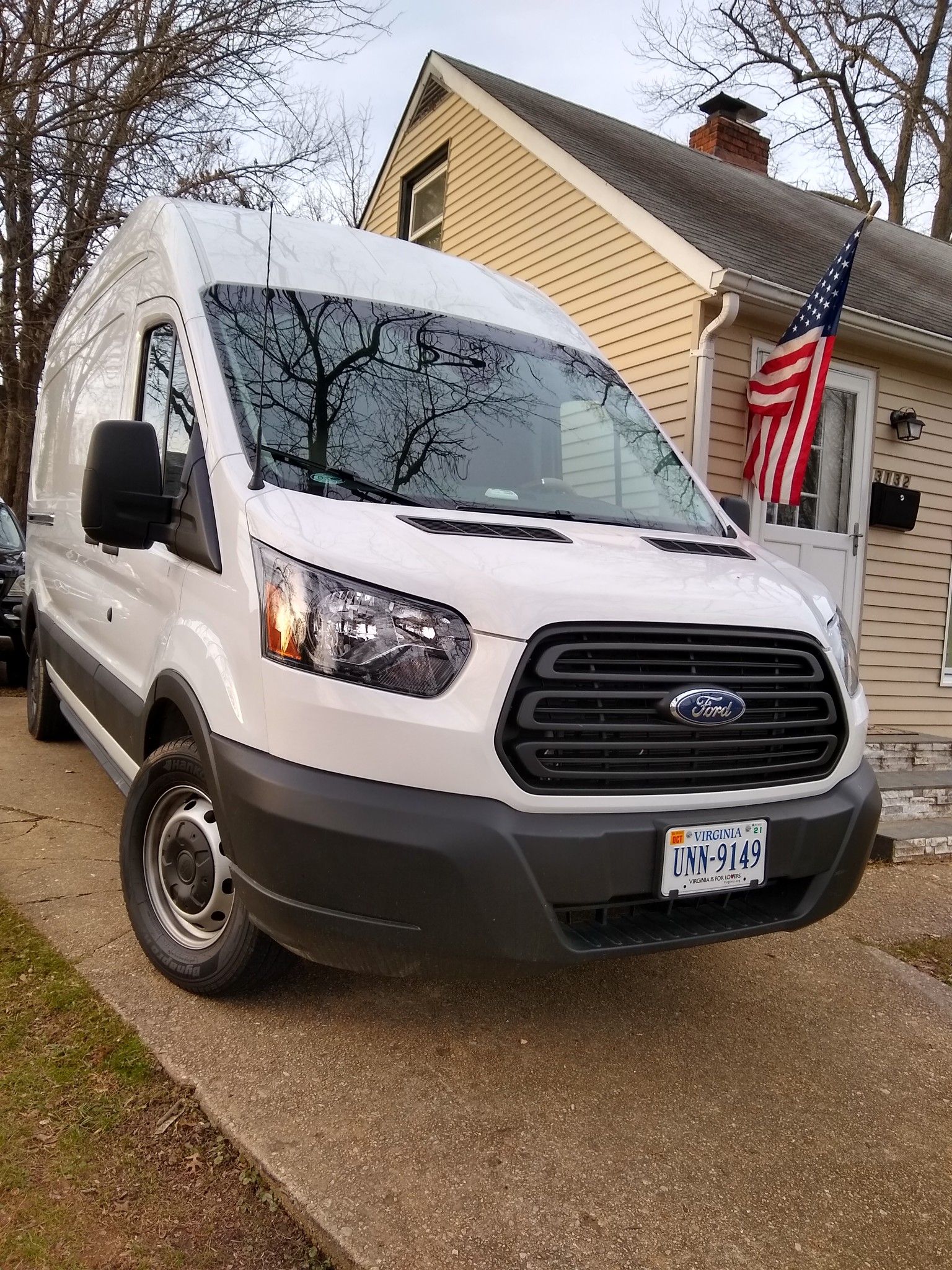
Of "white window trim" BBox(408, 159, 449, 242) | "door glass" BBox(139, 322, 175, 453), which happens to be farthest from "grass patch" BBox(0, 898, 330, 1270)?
"white window trim" BBox(408, 159, 449, 242)

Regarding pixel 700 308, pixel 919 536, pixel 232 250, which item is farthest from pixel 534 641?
pixel 919 536

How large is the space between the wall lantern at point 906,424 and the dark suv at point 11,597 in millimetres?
7012

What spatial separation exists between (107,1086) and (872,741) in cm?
572

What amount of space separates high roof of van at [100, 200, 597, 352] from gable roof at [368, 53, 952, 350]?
311 cm

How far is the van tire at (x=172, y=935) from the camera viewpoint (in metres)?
2.58

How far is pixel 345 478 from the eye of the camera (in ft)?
8.63

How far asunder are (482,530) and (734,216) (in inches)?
281

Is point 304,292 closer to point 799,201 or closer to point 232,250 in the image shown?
point 232,250

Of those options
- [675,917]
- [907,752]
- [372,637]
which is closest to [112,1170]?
[372,637]

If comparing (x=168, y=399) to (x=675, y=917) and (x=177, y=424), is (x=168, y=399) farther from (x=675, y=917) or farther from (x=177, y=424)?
(x=675, y=917)

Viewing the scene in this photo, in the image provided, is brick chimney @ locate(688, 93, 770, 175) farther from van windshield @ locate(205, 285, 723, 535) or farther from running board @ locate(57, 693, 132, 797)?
running board @ locate(57, 693, 132, 797)

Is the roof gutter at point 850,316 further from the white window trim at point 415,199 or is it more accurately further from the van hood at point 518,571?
the white window trim at point 415,199

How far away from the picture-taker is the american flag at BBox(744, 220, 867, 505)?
19.5ft

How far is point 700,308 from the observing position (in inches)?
258
